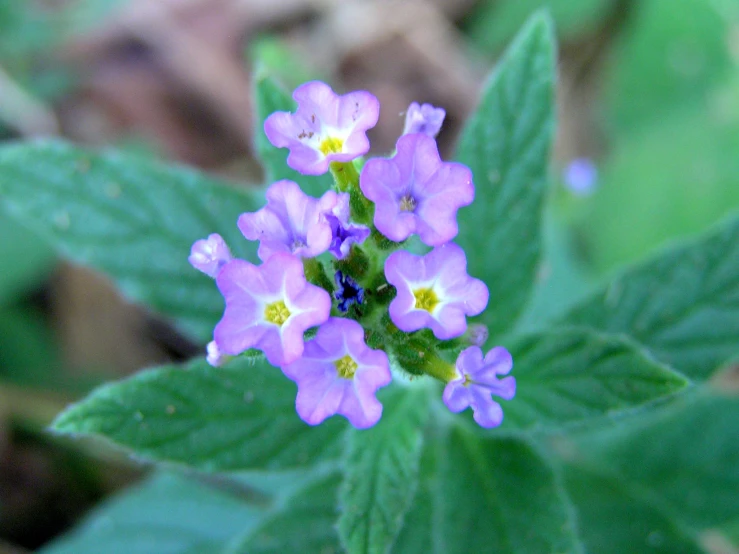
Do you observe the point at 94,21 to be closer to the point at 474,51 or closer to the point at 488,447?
the point at 474,51

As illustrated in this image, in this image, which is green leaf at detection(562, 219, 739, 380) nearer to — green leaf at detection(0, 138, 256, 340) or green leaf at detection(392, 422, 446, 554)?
green leaf at detection(392, 422, 446, 554)

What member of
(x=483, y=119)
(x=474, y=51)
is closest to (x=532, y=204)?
(x=483, y=119)

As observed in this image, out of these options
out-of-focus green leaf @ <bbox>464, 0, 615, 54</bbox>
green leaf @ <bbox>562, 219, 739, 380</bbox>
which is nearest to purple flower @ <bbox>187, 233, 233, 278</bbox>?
green leaf @ <bbox>562, 219, 739, 380</bbox>

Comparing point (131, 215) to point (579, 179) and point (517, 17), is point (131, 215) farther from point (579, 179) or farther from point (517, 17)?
point (517, 17)

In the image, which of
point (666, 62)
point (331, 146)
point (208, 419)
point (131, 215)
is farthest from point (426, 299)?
point (666, 62)

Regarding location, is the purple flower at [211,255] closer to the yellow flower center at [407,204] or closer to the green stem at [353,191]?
the green stem at [353,191]

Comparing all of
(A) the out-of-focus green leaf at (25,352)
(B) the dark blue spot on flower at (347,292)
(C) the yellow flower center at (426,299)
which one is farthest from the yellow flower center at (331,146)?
(A) the out-of-focus green leaf at (25,352)
